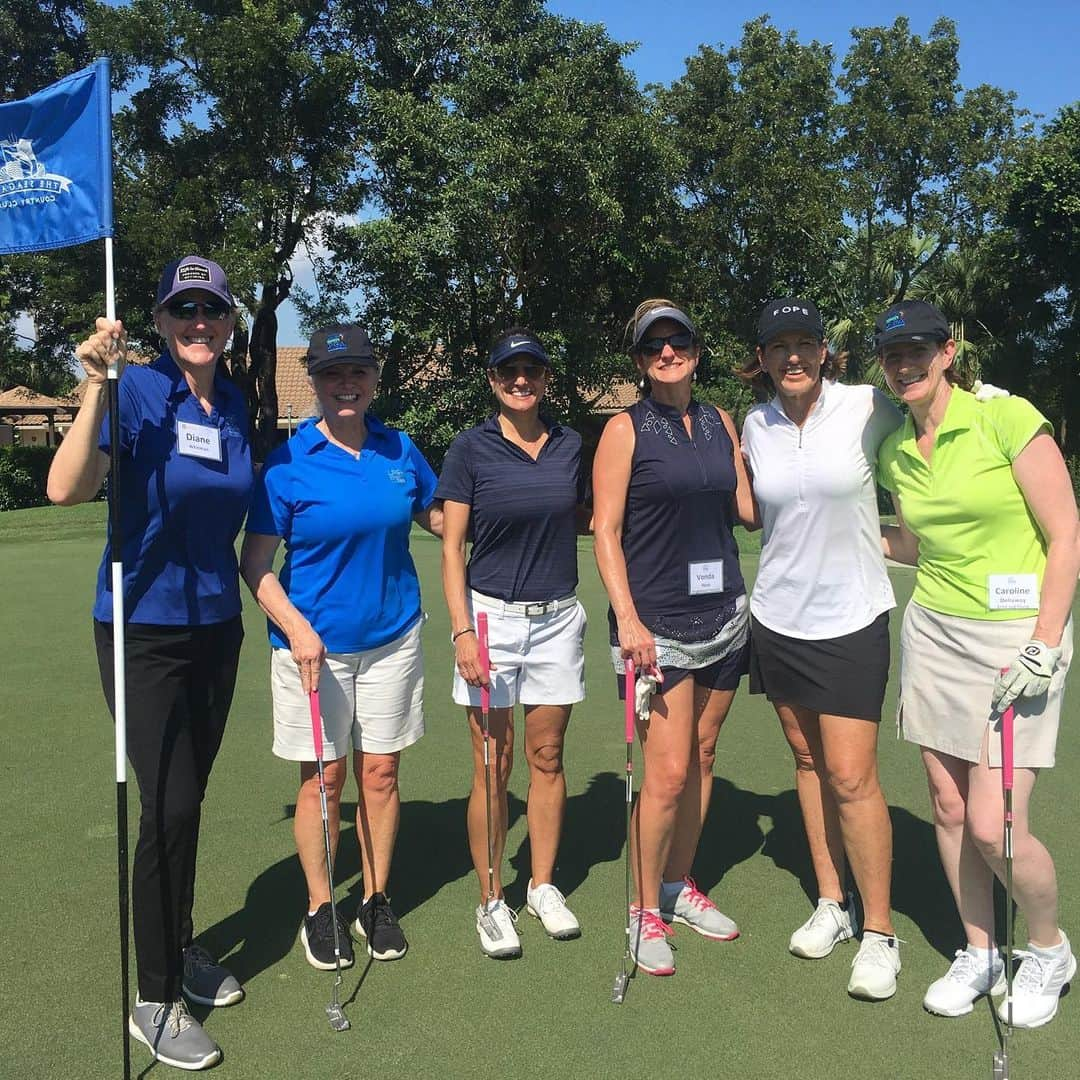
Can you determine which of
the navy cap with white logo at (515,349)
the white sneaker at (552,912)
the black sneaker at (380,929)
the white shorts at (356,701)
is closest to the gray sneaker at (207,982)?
the black sneaker at (380,929)

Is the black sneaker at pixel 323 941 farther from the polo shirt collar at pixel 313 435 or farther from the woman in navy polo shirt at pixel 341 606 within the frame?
the polo shirt collar at pixel 313 435

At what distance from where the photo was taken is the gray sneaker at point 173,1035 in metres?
2.71

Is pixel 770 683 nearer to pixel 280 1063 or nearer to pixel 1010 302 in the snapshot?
pixel 280 1063

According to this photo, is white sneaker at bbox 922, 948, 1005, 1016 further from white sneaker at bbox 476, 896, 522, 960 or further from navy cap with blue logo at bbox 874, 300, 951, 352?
navy cap with blue logo at bbox 874, 300, 951, 352

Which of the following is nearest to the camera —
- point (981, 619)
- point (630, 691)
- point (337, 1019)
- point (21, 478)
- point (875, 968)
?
point (337, 1019)

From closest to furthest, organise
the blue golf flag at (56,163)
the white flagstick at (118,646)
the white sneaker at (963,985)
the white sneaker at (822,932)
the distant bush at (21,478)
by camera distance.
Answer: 1. the white flagstick at (118,646)
2. the white sneaker at (963,985)
3. the blue golf flag at (56,163)
4. the white sneaker at (822,932)
5. the distant bush at (21,478)

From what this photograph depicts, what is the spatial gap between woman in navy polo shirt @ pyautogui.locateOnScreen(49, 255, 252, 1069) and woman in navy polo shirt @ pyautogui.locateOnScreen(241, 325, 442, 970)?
0.21m

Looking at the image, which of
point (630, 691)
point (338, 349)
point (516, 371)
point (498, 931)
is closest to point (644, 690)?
point (630, 691)

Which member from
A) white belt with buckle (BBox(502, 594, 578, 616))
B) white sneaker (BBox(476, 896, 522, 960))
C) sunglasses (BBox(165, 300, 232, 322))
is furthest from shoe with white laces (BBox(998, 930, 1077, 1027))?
sunglasses (BBox(165, 300, 232, 322))

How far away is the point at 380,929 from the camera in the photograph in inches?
133

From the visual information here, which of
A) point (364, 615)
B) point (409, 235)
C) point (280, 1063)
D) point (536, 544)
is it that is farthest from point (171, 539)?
point (409, 235)

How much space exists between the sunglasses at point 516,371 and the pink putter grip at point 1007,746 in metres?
1.78

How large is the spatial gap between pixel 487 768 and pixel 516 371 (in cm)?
133

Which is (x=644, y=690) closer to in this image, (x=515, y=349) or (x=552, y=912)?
(x=552, y=912)
